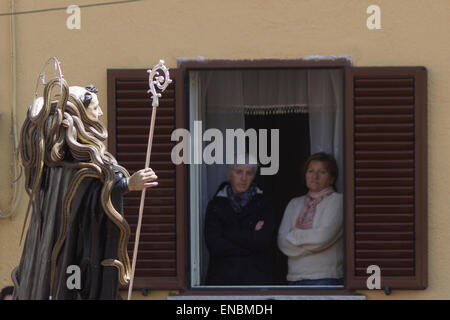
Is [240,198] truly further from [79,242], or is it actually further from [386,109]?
[79,242]

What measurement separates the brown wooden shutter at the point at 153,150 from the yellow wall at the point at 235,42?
0.12 m

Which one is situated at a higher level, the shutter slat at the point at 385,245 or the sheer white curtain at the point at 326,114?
the sheer white curtain at the point at 326,114

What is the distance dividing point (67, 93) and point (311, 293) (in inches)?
109

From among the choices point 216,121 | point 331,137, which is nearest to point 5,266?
point 216,121

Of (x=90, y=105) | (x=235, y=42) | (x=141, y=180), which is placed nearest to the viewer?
(x=141, y=180)

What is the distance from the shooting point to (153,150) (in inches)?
368

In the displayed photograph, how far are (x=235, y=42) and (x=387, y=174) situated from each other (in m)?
1.45

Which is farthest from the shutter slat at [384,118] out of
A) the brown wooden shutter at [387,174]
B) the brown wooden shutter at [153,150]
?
the brown wooden shutter at [153,150]

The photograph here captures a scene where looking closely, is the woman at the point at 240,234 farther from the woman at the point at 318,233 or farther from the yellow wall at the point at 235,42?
the yellow wall at the point at 235,42

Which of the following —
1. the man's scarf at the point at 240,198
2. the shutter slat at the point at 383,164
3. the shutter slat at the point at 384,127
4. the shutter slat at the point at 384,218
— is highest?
the shutter slat at the point at 384,127

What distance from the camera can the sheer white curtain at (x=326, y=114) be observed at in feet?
31.6

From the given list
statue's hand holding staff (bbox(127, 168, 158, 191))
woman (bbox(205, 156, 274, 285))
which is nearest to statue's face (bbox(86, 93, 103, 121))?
statue's hand holding staff (bbox(127, 168, 158, 191))

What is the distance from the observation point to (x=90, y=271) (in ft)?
24.3

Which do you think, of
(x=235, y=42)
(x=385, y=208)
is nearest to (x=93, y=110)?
(x=235, y=42)
